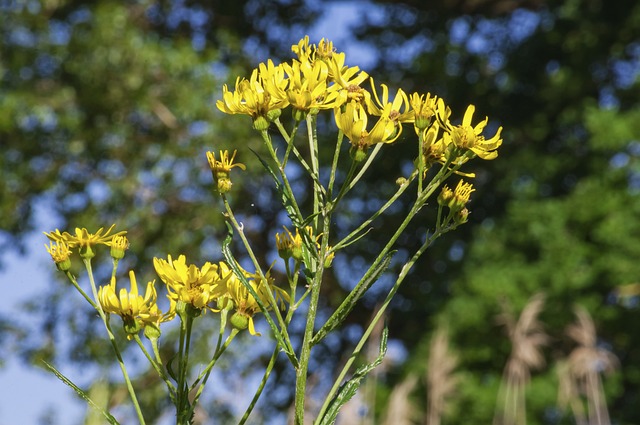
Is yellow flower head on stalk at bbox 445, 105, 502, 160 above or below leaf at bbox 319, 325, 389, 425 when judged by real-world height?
above

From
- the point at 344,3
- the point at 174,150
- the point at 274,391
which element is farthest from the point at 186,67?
the point at 274,391

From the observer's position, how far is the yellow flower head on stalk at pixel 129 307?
4.17 ft

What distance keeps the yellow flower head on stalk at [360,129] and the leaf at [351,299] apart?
13 centimetres

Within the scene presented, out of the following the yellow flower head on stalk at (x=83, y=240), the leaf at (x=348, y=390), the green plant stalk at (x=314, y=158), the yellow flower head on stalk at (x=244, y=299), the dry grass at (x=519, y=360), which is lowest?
the leaf at (x=348, y=390)

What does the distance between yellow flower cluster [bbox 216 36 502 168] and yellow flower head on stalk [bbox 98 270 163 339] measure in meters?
0.24

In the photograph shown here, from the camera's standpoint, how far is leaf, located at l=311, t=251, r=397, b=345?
3.91 ft

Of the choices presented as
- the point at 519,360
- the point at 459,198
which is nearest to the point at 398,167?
the point at 519,360

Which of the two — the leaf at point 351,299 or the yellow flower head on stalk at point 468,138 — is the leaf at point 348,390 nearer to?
the leaf at point 351,299

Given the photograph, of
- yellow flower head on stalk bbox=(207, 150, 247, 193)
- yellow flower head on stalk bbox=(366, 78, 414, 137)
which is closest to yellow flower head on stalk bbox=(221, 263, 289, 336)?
yellow flower head on stalk bbox=(207, 150, 247, 193)

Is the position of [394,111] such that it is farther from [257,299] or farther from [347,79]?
[257,299]

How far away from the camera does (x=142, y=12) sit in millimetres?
8719

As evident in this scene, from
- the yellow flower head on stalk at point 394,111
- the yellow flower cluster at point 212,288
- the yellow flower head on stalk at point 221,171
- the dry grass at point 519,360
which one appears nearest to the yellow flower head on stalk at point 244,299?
the yellow flower cluster at point 212,288

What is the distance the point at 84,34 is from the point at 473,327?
11.4 feet

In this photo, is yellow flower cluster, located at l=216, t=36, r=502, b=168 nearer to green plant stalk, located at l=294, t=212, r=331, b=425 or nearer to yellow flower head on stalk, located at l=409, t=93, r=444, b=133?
yellow flower head on stalk, located at l=409, t=93, r=444, b=133
